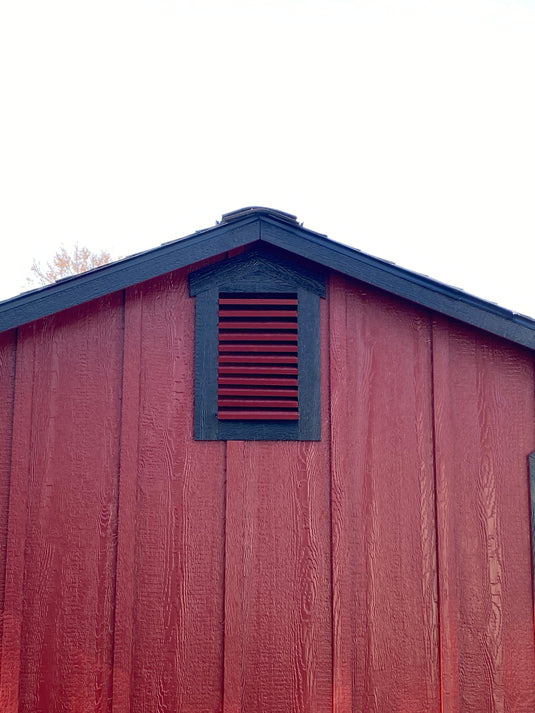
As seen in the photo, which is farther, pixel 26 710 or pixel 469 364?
pixel 469 364

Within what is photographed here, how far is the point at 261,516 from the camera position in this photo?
4.30 metres

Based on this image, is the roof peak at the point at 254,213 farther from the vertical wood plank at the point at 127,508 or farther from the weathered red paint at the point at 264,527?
the vertical wood plank at the point at 127,508

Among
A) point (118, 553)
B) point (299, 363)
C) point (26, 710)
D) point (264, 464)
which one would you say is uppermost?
point (299, 363)

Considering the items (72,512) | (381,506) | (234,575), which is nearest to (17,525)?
(72,512)

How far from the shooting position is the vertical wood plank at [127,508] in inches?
163

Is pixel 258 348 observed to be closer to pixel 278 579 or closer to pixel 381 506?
pixel 381 506

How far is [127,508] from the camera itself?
426cm

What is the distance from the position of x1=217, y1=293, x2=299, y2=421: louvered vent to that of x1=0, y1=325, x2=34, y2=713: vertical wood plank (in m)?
1.22

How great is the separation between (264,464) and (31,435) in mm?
1479

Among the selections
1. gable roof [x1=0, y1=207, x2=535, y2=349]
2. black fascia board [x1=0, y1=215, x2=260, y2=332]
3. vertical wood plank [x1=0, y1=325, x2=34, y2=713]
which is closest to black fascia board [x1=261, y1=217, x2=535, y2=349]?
gable roof [x1=0, y1=207, x2=535, y2=349]

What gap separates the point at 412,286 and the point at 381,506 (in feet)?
4.62

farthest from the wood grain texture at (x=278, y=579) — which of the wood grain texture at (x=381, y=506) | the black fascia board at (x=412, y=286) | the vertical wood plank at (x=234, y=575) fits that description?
the black fascia board at (x=412, y=286)

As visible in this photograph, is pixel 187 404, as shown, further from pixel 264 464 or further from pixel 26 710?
pixel 26 710

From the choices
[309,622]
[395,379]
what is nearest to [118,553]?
[309,622]
